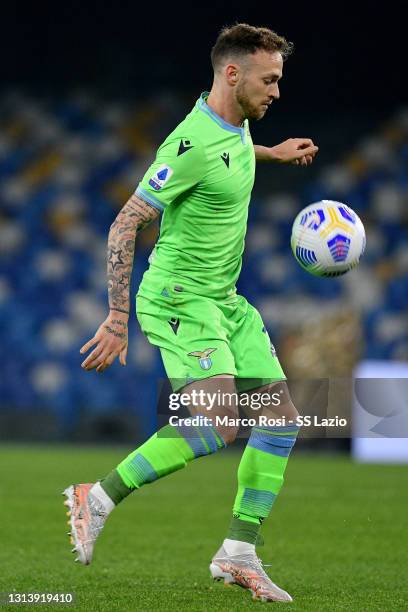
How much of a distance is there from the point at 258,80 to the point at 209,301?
0.79m

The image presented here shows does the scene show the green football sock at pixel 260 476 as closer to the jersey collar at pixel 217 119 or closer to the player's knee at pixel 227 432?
the player's knee at pixel 227 432

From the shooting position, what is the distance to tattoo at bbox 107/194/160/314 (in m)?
3.95

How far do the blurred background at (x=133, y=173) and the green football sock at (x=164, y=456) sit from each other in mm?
9699

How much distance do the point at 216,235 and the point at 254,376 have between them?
1.69ft

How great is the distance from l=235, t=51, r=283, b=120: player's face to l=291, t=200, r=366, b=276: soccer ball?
1.49ft

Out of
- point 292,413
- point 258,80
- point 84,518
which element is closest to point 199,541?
point 292,413

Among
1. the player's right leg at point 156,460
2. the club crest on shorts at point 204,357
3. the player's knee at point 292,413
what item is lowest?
the player's right leg at point 156,460

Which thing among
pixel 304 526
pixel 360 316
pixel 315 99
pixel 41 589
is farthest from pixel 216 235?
pixel 315 99

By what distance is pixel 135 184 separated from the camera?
49.9ft

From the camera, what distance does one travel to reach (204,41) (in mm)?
15953

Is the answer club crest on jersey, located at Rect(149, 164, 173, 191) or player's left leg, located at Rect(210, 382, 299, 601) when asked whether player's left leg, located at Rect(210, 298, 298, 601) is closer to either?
player's left leg, located at Rect(210, 382, 299, 601)

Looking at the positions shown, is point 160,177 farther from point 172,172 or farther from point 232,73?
point 232,73

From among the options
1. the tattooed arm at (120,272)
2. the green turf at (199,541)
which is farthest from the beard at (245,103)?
the green turf at (199,541)

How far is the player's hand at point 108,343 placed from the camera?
382 cm
